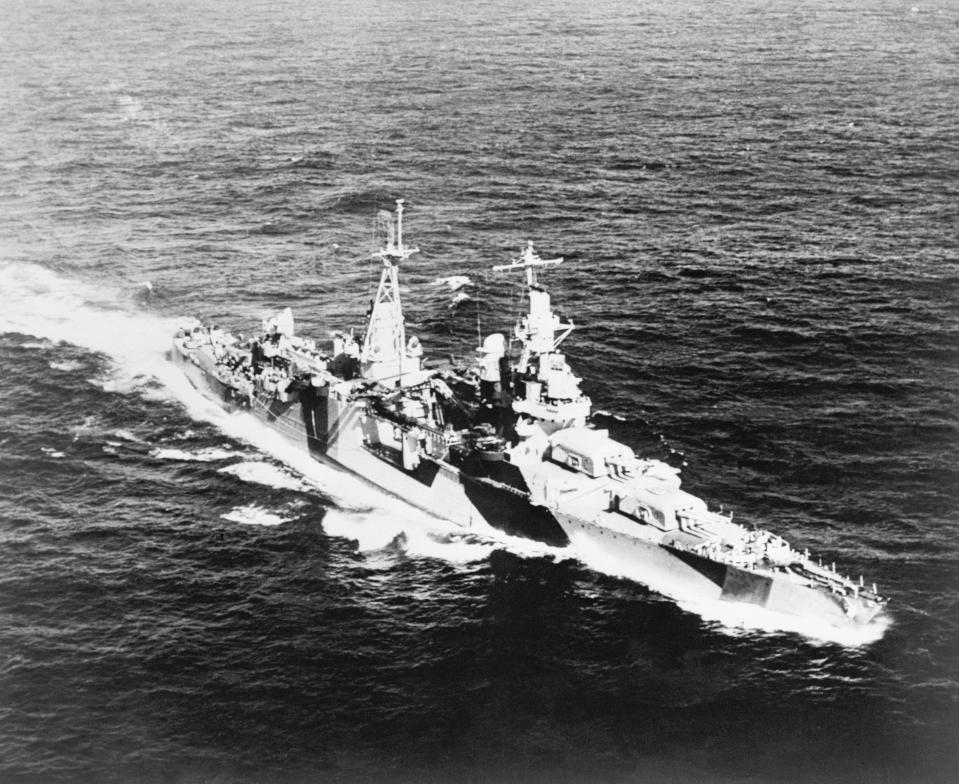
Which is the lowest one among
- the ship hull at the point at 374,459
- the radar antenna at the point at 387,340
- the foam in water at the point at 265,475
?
the foam in water at the point at 265,475

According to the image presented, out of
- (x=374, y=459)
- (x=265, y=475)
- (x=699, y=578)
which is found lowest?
(x=265, y=475)

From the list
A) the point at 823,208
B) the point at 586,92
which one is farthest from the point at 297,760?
the point at 586,92

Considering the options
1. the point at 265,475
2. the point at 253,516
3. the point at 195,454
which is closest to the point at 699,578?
the point at 253,516

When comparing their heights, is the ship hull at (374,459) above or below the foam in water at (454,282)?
below

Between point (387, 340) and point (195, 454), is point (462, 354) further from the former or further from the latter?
point (195, 454)

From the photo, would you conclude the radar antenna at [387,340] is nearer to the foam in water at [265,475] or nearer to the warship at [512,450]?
the warship at [512,450]

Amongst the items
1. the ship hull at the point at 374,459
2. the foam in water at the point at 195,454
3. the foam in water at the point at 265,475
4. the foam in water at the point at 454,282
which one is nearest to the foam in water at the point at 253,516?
the foam in water at the point at 265,475
